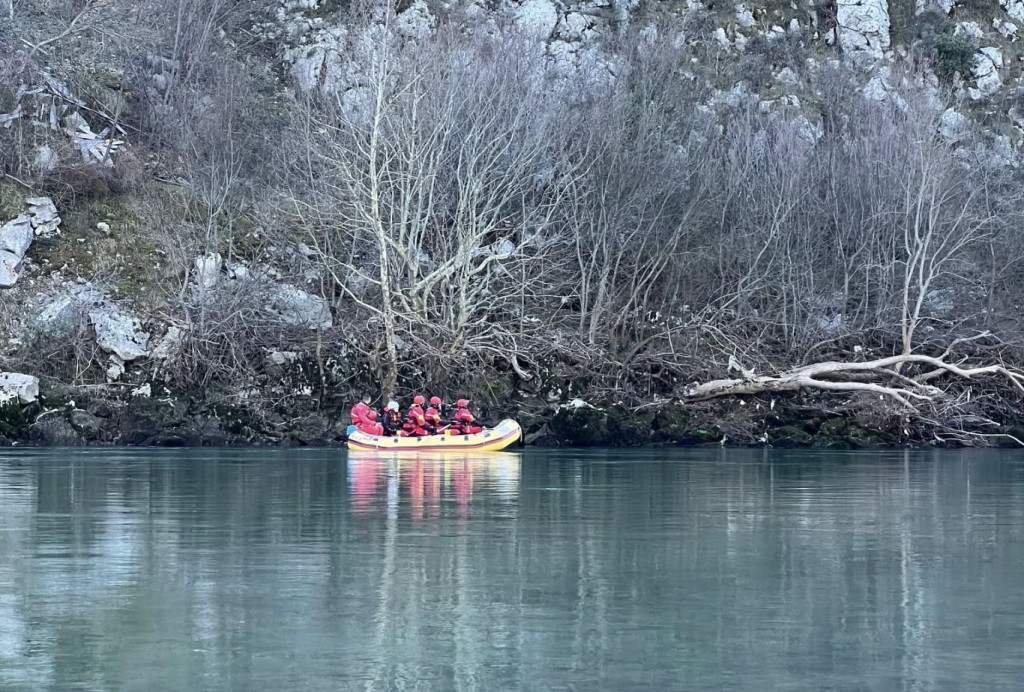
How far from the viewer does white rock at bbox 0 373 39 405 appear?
40000 millimetres

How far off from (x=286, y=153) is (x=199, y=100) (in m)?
7.97

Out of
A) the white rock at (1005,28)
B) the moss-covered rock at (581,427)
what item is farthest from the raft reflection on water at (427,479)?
the white rock at (1005,28)

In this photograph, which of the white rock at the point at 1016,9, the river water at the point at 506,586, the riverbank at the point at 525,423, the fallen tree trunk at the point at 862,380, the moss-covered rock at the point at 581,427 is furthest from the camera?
the white rock at the point at 1016,9

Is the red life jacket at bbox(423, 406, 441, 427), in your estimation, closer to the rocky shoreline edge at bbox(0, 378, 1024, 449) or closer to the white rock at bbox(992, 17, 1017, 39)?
the rocky shoreline edge at bbox(0, 378, 1024, 449)

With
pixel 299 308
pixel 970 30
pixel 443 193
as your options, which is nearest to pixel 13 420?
pixel 299 308

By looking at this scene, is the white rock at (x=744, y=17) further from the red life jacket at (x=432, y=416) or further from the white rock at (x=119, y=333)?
the red life jacket at (x=432, y=416)

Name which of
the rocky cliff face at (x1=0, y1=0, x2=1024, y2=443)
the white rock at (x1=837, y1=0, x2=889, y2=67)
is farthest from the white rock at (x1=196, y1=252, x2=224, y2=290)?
the white rock at (x1=837, y1=0, x2=889, y2=67)

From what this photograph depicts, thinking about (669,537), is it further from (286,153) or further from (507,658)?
(286,153)

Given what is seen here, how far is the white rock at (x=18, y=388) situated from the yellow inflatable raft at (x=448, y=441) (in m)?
9.45

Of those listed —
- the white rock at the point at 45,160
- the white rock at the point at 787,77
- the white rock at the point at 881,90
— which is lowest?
the white rock at the point at 45,160

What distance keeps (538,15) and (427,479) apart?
118 ft

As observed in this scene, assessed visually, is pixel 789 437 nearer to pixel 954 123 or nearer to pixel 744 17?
pixel 954 123

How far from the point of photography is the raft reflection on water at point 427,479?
23.5 metres

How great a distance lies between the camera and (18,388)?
4019 cm
